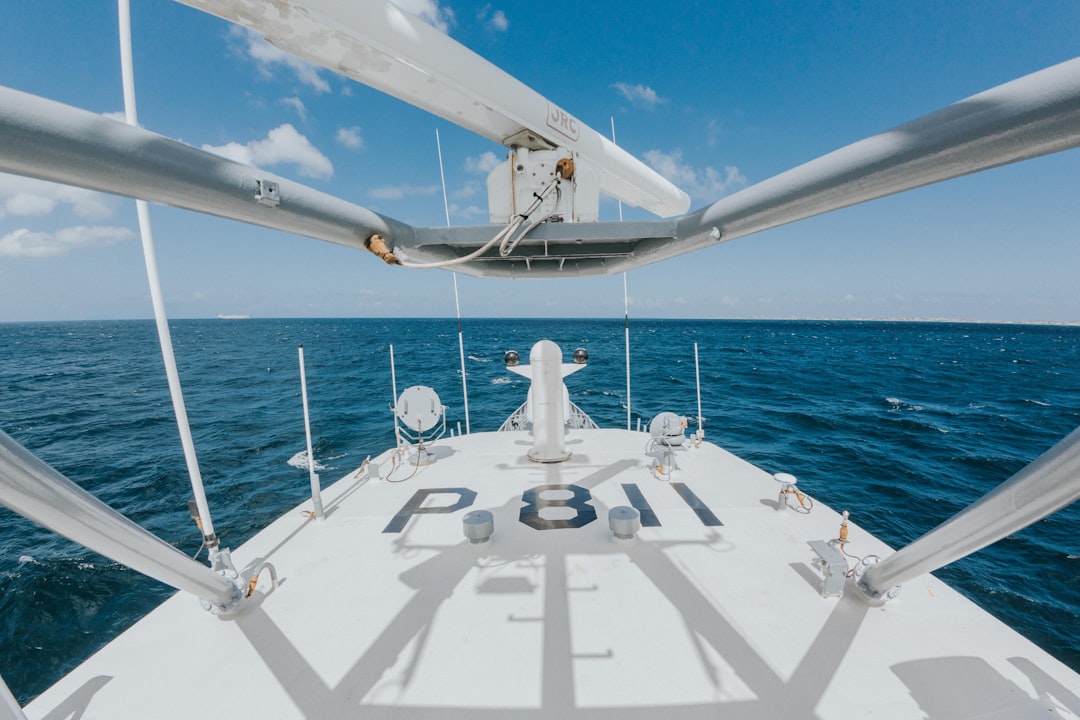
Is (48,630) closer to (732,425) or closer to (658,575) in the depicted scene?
(658,575)

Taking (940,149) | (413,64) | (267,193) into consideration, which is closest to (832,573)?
(940,149)

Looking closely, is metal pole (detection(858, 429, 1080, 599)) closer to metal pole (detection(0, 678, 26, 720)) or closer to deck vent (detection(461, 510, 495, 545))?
deck vent (detection(461, 510, 495, 545))

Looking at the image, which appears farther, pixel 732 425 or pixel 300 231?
pixel 732 425

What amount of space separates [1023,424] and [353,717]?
34.9m

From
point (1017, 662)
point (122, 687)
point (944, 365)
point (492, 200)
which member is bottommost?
point (944, 365)

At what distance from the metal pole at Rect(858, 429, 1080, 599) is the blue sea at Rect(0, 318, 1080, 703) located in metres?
9.56

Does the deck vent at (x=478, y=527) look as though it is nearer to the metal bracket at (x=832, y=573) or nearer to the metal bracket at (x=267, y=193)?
the metal bracket at (x=832, y=573)

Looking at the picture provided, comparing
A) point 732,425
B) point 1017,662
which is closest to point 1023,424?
point 732,425

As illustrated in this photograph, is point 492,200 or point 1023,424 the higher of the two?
point 492,200

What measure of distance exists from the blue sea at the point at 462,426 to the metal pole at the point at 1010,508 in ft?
31.4

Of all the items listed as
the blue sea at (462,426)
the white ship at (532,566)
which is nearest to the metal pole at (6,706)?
the white ship at (532,566)

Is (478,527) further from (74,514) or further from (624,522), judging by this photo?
(74,514)

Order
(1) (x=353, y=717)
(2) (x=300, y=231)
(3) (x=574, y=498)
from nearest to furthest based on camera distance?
(2) (x=300, y=231) → (1) (x=353, y=717) → (3) (x=574, y=498)

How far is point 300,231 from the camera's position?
9.34ft
